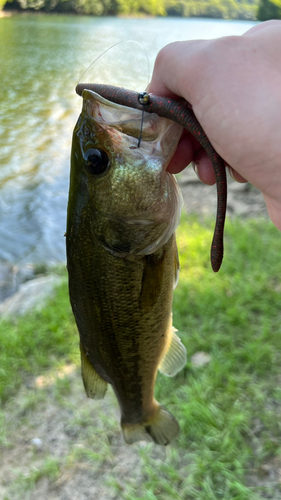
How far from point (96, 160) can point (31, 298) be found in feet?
11.3

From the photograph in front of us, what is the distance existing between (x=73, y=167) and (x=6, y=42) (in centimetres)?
2298

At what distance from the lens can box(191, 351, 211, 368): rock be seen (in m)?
3.28

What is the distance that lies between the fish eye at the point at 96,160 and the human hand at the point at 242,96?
358 millimetres

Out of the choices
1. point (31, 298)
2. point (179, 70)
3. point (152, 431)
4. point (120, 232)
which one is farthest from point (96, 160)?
point (31, 298)

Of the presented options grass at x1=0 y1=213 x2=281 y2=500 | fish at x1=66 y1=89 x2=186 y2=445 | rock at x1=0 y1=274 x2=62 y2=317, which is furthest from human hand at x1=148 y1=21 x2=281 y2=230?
rock at x1=0 y1=274 x2=62 y2=317

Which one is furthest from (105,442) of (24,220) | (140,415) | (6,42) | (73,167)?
(6,42)

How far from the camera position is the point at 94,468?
8.96 feet

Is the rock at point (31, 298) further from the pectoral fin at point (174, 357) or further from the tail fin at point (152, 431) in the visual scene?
the pectoral fin at point (174, 357)

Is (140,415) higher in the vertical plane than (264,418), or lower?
higher

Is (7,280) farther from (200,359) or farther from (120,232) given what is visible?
(120,232)

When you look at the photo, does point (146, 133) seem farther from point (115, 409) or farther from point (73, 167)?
point (115, 409)

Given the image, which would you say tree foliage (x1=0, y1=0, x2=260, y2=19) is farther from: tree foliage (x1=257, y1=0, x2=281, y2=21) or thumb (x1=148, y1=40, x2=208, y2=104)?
thumb (x1=148, y1=40, x2=208, y2=104)

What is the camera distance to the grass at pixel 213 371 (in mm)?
2537

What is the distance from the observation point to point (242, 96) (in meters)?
1.25
